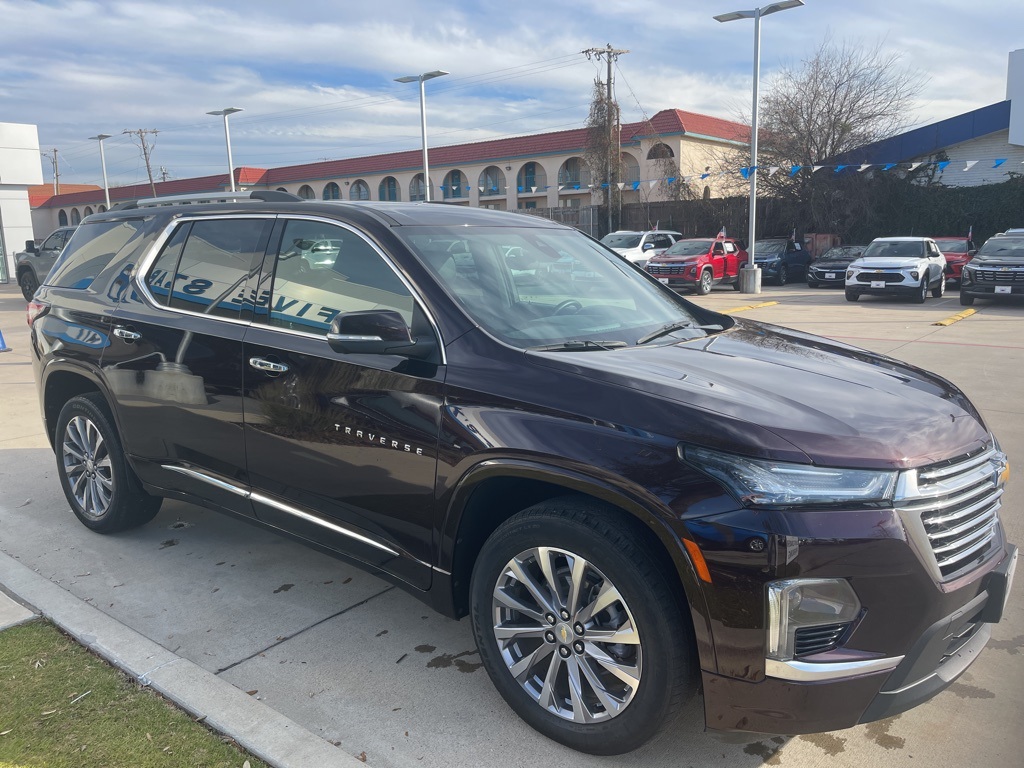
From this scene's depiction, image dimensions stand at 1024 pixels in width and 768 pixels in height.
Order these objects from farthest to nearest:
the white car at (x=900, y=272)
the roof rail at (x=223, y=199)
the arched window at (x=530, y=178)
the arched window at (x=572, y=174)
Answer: the arched window at (x=530, y=178)
the arched window at (x=572, y=174)
the white car at (x=900, y=272)
the roof rail at (x=223, y=199)

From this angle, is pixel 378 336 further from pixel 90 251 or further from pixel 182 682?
pixel 90 251

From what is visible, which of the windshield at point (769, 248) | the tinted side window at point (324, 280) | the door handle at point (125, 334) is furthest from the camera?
the windshield at point (769, 248)

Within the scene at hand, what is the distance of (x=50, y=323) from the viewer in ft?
15.7

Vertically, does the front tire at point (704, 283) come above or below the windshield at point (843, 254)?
below

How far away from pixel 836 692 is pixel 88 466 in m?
4.18

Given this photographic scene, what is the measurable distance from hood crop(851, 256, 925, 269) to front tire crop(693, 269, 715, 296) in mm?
3989

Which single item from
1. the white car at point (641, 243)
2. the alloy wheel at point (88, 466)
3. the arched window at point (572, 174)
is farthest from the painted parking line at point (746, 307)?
the arched window at point (572, 174)

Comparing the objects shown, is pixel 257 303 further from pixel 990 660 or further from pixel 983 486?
pixel 990 660

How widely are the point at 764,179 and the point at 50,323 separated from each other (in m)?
32.4

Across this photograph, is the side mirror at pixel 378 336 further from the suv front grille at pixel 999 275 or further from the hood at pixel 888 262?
the hood at pixel 888 262

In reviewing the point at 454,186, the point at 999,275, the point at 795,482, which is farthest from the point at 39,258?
the point at 454,186

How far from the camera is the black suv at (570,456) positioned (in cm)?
225

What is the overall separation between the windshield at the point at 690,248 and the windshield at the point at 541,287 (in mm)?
19278

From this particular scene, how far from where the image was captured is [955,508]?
2398mm
